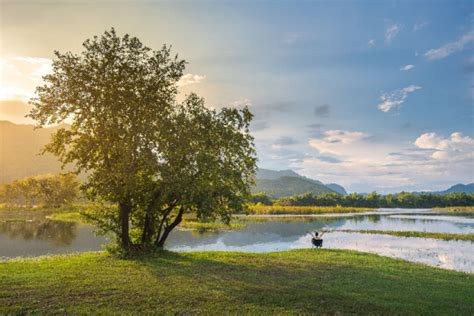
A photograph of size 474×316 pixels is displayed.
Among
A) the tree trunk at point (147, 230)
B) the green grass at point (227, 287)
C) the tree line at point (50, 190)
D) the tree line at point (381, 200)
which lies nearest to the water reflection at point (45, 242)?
the tree trunk at point (147, 230)

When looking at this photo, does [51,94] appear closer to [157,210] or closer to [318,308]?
[157,210]

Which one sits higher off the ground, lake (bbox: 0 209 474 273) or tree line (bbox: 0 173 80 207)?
tree line (bbox: 0 173 80 207)

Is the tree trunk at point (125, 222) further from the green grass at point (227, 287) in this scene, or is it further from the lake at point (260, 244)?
the lake at point (260, 244)

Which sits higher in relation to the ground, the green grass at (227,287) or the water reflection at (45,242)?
the green grass at (227,287)

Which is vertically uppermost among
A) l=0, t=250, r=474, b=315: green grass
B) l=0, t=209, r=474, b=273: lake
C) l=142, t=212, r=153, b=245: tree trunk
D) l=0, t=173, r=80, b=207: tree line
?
l=0, t=173, r=80, b=207: tree line

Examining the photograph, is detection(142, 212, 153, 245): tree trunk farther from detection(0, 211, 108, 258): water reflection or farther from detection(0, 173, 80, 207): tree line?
detection(0, 173, 80, 207): tree line

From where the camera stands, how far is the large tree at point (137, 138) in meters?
29.8

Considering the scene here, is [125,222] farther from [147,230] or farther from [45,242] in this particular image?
[45,242]

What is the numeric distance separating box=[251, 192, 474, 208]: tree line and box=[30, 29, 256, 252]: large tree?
128914 millimetres

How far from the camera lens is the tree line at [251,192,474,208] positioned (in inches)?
6506

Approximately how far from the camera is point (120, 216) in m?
32.8

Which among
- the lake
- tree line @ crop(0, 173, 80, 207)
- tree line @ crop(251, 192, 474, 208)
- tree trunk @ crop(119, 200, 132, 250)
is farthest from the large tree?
tree line @ crop(251, 192, 474, 208)

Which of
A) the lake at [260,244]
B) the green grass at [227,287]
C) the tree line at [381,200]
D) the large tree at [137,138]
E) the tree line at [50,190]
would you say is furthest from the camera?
the tree line at [381,200]

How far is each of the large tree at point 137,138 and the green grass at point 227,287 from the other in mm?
5345
